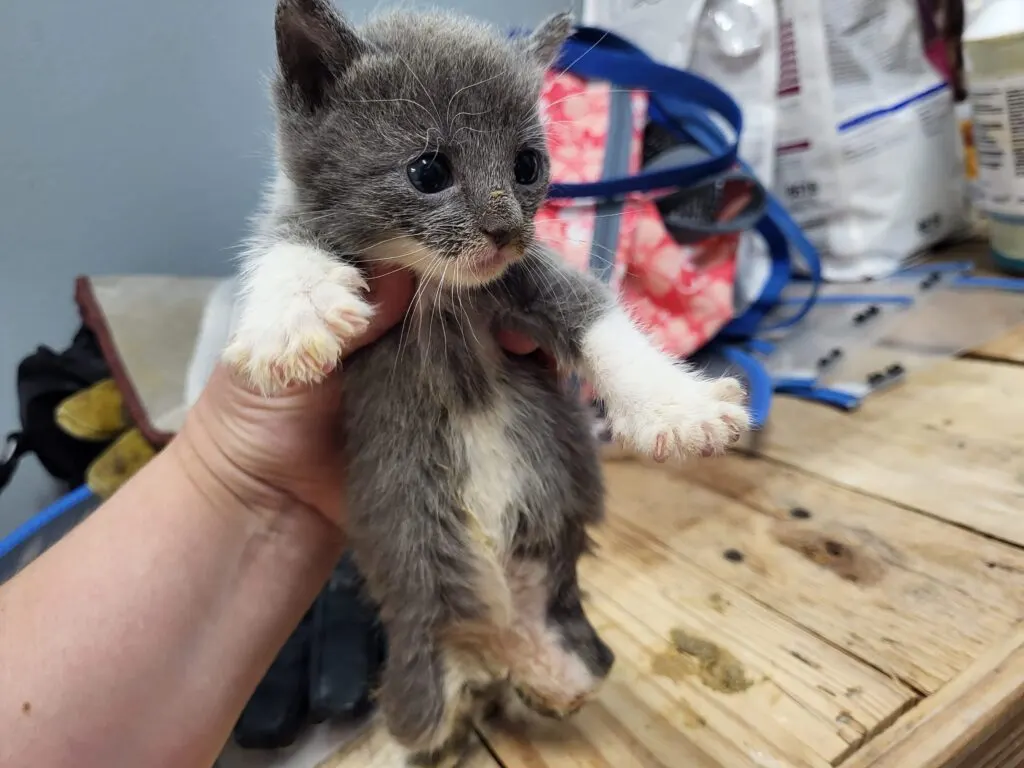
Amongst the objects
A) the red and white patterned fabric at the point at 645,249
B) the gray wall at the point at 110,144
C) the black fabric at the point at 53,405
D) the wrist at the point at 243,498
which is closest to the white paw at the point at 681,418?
the wrist at the point at 243,498

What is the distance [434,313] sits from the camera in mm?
698

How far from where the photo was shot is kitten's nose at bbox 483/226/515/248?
60 centimetres

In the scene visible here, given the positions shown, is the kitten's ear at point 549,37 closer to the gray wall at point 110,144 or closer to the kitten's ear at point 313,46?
the kitten's ear at point 313,46

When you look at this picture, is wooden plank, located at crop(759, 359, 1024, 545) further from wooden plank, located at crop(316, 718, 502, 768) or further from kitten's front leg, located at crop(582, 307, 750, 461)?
wooden plank, located at crop(316, 718, 502, 768)

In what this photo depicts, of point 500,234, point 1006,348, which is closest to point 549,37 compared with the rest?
point 500,234

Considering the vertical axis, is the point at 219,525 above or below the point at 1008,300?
above

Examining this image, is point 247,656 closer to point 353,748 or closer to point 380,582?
point 353,748

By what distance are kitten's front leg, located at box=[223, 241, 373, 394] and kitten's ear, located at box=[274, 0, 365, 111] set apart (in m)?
0.15

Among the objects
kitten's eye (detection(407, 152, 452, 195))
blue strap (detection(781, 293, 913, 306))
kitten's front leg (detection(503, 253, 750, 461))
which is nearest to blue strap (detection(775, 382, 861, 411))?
blue strap (detection(781, 293, 913, 306))

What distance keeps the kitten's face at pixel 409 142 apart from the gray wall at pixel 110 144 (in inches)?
26.0

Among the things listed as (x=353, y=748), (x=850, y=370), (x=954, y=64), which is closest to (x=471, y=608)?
(x=353, y=748)

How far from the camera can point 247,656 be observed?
2.81 feet

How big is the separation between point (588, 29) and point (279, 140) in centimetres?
92

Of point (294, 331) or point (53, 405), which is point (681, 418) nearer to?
point (294, 331)
